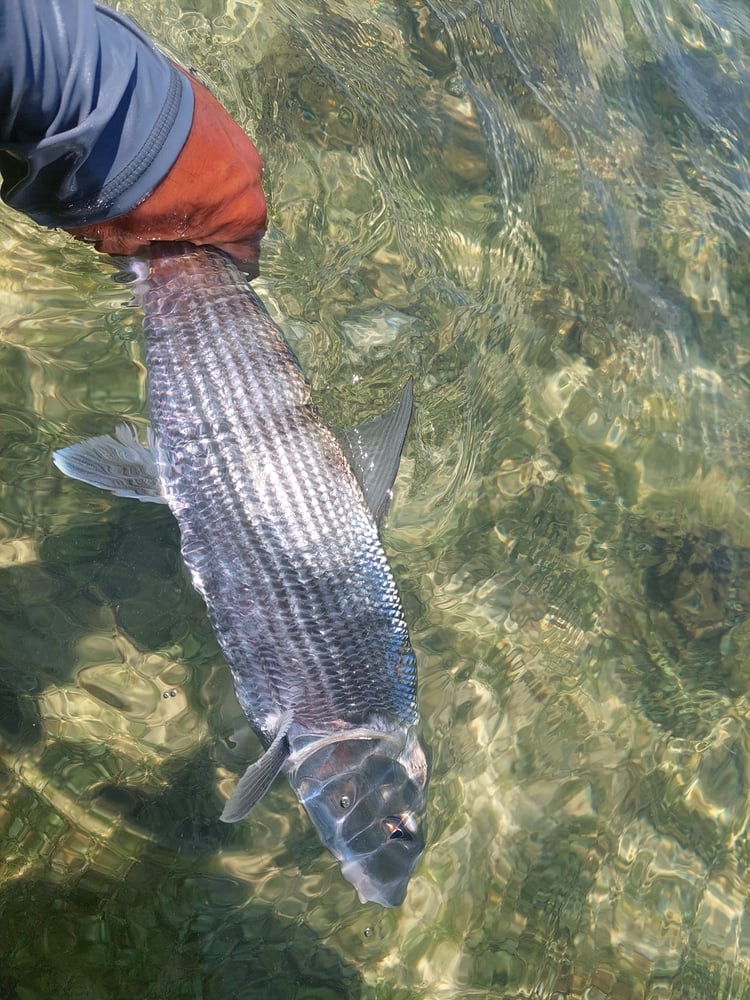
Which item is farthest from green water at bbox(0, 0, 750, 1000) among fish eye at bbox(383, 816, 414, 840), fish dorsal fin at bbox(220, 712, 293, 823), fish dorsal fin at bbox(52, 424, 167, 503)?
fish dorsal fin at bbox(52, 424, 167, 503)

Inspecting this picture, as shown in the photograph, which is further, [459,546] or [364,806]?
[459,546]

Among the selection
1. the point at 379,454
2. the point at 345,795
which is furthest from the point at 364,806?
the point at 379,454

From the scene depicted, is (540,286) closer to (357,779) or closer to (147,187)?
(147,187)

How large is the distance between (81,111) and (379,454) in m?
1.63

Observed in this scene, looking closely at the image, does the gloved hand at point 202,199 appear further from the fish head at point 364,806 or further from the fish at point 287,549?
the fish head at point 364,806

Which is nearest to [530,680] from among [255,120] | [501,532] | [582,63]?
[501,532]

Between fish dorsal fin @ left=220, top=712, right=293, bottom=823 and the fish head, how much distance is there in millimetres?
174

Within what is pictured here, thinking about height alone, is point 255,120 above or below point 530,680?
above

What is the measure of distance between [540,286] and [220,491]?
273 centimetres

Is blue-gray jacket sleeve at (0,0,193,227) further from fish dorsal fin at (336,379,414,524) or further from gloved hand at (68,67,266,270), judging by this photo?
fish dorsal fin at (336,379,414,524)

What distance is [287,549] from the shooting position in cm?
366

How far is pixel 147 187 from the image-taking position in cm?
361

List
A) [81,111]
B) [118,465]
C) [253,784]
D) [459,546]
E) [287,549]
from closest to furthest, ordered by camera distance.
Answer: [81,111] → [253,784] → [287,549] → [118,465] → [459,546]

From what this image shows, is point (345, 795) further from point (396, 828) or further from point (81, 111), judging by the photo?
point (81, 111)
